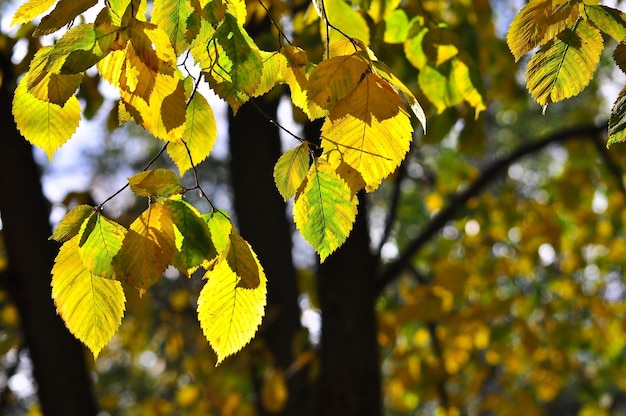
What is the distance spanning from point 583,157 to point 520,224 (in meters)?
0.92

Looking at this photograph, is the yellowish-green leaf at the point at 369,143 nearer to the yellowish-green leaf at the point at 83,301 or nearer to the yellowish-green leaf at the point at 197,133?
the yellowish-green leaf at the point at 197,133

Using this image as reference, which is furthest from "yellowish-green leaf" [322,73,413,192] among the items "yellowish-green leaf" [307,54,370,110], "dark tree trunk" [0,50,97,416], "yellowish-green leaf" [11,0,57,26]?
"dark tree trunk" [0,50,97,416]

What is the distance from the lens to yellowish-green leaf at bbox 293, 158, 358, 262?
32.4 inches

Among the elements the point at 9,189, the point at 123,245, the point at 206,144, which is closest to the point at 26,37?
the point at 9,189

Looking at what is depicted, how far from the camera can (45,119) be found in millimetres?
901

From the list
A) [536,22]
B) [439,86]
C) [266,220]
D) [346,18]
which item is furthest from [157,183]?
[266,220]

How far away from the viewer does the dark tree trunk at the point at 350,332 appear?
6.60ft

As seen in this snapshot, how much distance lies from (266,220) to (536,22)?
1898 millimetres

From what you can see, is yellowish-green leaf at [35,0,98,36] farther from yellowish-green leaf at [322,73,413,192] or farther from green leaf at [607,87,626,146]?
green leaf at [607,87,626,146]

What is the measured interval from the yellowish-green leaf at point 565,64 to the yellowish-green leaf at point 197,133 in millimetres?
391

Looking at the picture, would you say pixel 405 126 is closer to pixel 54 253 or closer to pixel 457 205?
pixel 54 253

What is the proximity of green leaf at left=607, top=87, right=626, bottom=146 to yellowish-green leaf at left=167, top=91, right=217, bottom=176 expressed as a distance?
47 centimetres

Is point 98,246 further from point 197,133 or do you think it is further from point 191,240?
point 197,133

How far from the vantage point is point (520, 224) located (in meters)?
4.64
